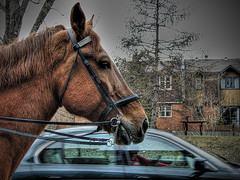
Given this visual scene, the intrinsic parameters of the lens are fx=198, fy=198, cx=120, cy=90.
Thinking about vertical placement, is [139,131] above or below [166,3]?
below

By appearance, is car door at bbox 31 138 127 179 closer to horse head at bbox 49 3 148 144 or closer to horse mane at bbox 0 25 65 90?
horse head at bbox 49 3 148 144

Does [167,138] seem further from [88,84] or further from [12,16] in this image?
[12,16]

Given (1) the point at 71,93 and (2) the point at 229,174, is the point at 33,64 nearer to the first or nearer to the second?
(1) the point at 71,93

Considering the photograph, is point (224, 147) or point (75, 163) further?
point (224, 147)

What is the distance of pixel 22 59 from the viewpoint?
1686mm

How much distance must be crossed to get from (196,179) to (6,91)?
268 cm

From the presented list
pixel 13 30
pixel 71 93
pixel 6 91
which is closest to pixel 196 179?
pixel 71 93

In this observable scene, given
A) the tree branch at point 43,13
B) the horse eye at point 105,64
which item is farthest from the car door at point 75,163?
the tree branch at point 43,13

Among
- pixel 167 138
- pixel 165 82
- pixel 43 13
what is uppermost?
pixel 43 13

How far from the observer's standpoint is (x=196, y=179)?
9.29ft

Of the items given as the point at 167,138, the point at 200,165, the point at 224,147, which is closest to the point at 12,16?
the point at 167,138

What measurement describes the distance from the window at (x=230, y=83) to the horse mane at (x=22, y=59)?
95.4 feet

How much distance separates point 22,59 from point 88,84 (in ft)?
1.98

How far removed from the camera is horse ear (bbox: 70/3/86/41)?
1612mm
